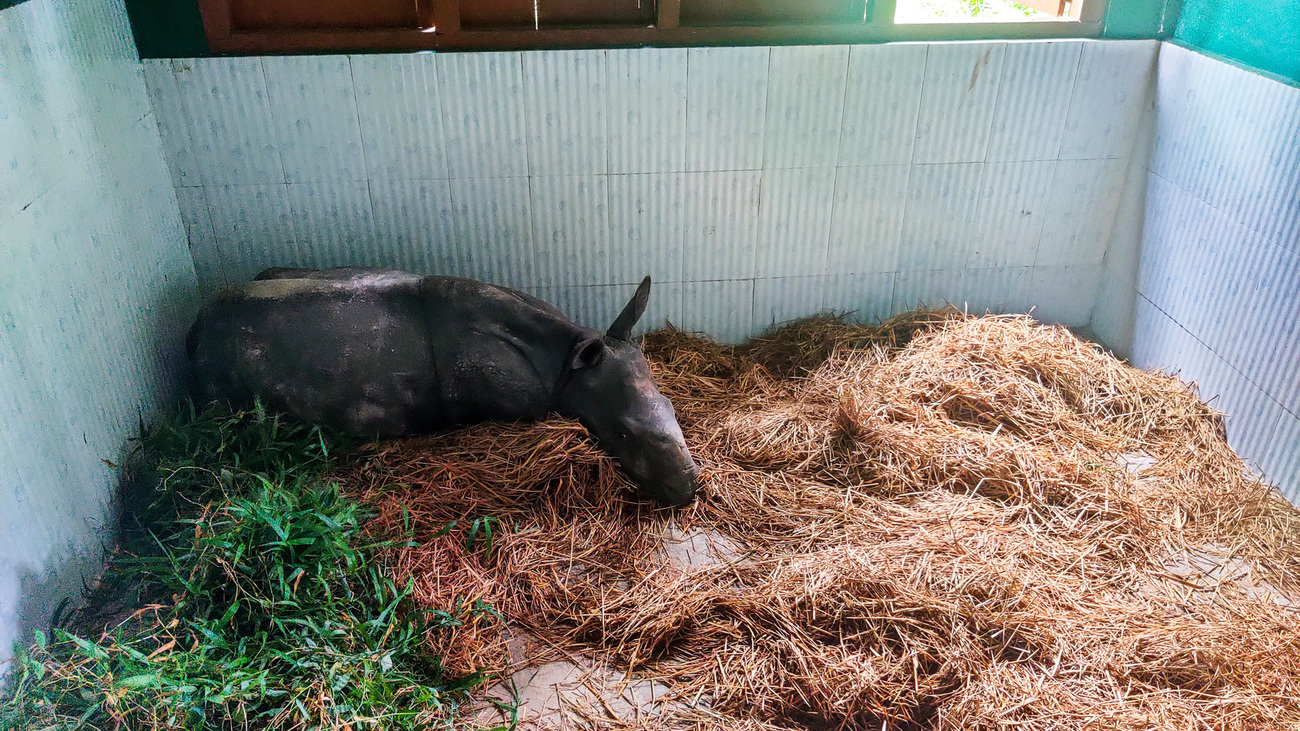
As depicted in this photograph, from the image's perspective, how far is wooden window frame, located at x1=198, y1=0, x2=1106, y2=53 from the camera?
14.3 ft

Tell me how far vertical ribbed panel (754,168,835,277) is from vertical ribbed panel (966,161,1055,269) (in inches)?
37.9

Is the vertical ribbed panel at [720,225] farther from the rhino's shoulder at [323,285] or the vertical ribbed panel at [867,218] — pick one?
the rhino's shoulder at [323,285]

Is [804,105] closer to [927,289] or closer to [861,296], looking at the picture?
[861,296]

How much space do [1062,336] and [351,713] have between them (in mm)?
4439

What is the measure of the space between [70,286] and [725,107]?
3234 mm

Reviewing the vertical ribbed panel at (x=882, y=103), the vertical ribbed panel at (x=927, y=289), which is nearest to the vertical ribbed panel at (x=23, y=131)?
the vertical ribbed panel at (x=882, y=103)

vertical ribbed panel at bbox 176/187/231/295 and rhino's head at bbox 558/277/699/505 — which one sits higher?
vertical ribbed panel at bbox 176/187/231/295

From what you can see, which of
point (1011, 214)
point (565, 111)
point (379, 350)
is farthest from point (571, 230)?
point (1011, 214)

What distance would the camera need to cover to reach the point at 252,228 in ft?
15.4

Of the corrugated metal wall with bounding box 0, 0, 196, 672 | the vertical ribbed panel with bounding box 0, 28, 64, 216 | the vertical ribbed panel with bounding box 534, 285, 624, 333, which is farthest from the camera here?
the vertical ribbed panel with bounding box 534, 285, 624, 333

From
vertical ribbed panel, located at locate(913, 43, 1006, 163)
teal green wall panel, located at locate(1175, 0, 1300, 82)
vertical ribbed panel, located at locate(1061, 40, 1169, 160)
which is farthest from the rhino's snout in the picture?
teal green wall panel, located at locate(1175, 0, 1300, 82)

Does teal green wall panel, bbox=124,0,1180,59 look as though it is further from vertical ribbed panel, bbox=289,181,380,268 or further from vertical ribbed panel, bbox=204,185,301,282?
vertical ribbed panel, bbox=289,181,380,268

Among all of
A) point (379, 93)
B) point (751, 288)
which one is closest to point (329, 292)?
point (379, 93)

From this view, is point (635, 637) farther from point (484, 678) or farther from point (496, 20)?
point (496, 20)
